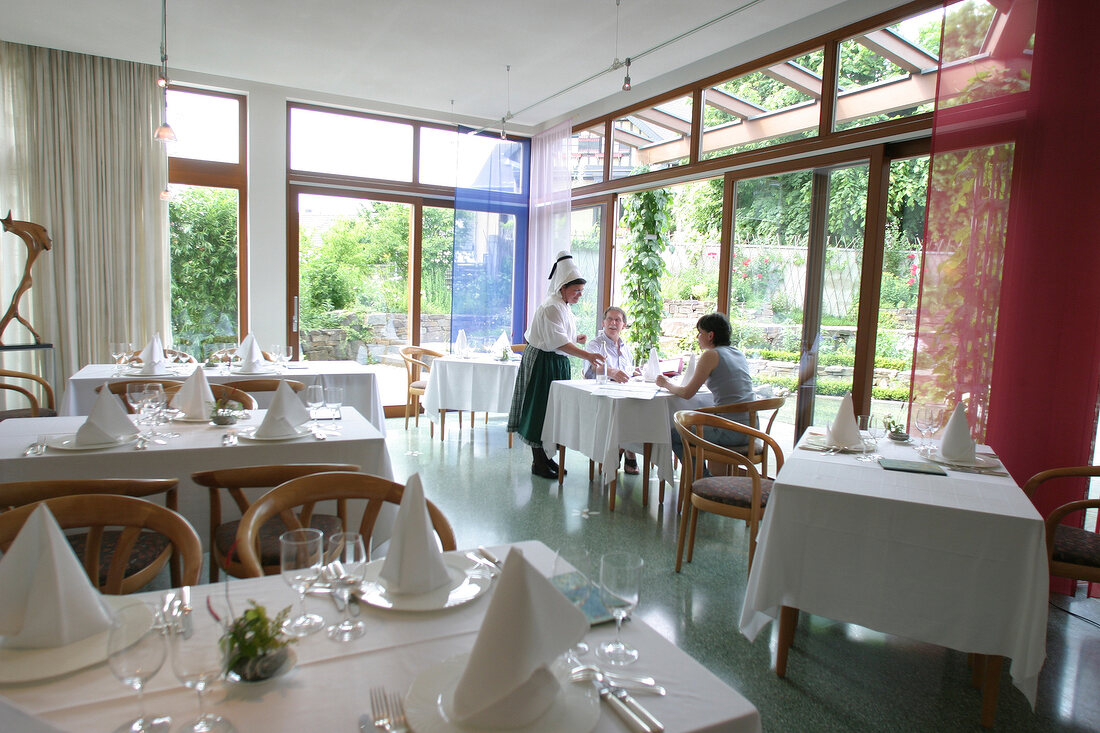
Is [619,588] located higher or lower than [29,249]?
lower

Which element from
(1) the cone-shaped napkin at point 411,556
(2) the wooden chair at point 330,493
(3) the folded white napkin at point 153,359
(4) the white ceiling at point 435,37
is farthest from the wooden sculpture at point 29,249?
(1) the cone-shaped napkin at point 411,556

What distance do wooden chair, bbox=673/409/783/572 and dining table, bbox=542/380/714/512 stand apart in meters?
0.85

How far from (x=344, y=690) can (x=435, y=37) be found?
5222mm

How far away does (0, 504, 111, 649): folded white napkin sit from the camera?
3.80 feet

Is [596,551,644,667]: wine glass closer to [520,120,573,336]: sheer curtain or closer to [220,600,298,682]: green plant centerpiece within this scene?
[220,600,298,682]: green plant centerpiece

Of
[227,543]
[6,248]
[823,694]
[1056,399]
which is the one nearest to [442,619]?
[227,543]

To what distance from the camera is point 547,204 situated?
306 inches

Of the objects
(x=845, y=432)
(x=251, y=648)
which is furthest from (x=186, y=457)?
(x=845, y=432)

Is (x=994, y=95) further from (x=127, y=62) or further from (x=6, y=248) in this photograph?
(x=6, y=248)

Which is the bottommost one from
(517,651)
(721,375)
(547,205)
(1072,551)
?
(1072,551)

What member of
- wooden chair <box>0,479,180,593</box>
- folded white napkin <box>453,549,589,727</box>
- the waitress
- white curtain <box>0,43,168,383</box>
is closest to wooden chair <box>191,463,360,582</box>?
wooden chair <box>0,479,180,593</box>

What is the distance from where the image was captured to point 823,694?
2387 mm

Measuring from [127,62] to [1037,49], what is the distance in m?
6.93

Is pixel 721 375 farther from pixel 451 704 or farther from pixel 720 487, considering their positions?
pixel 451 704
